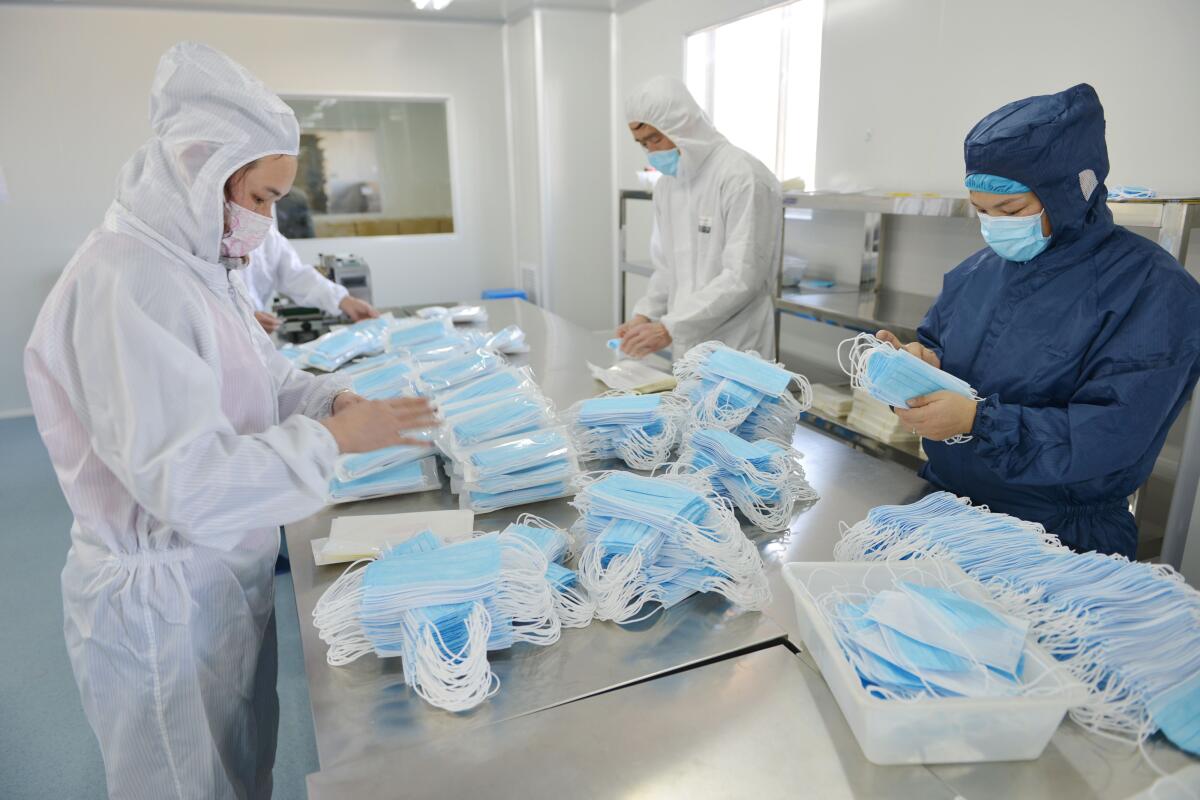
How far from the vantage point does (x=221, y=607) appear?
1.33m

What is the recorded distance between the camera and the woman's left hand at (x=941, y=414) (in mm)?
1397

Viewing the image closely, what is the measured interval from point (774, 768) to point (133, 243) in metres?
1.18

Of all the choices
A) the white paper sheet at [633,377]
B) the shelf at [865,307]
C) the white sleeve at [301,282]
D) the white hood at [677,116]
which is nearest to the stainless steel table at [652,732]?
the white paper sheet at [633,377]

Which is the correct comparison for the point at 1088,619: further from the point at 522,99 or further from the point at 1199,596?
the point at 522,99

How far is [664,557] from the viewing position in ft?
4.18

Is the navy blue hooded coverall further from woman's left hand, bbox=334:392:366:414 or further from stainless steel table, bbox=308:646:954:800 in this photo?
woman's left hand, bbox=334:392:366:414

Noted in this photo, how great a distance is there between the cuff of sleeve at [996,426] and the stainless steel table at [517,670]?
56cm

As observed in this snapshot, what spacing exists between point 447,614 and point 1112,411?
3.96ft

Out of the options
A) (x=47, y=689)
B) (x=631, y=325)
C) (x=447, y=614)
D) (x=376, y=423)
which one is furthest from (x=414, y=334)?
(x=447, y=614)

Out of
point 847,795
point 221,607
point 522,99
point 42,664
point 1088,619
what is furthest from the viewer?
point 522,99

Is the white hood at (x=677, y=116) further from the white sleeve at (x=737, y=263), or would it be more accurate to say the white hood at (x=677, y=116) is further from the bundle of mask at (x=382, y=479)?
the bundle of mask at (x=382, y=479)

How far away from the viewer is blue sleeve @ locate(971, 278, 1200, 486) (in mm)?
1363

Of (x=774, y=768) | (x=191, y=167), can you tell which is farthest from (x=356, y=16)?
(x=774, y=768)

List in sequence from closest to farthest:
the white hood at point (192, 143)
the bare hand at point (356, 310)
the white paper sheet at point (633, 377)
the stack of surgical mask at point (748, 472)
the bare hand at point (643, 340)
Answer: the white hood at point (192, 143), the stack of surgical mask at point (748, 472), the white paper sheet at point (633, 377), the bare hand at point (643, 340), the bare hand at point (356, 310)
